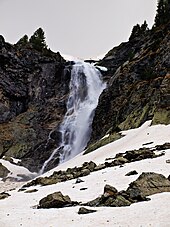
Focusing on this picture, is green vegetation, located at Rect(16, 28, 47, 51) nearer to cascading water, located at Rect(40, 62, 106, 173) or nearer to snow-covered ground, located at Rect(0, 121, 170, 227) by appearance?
cascading water, located at Rect(40, 62, 106, 173)

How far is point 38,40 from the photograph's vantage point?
285 feet

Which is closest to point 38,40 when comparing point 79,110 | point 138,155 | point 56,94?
point 56,94

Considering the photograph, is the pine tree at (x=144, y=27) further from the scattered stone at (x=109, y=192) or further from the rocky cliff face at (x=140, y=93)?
the scattered stone at (x=109, y=192)

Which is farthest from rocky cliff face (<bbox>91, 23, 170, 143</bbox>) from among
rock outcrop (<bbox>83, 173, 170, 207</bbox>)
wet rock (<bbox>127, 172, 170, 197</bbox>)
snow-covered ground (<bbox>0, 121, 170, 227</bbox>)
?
rock outcrop (<bbox>83, 173, 170, 207</bbox>)

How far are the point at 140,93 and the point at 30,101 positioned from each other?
28.1 meters

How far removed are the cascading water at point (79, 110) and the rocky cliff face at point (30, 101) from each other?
Result: 1.78 m

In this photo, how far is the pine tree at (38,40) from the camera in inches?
3315

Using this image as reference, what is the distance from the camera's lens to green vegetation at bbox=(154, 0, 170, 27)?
69881 millimetres

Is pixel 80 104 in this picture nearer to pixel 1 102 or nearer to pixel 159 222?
pixel 1 102

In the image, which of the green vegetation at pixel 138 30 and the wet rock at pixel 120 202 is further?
the green vegetation at pixel 138 30

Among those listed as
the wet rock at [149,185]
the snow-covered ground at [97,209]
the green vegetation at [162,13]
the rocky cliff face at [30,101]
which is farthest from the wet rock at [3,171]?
the green vegetation at [162,13]

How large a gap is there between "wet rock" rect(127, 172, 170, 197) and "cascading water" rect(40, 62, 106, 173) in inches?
1545

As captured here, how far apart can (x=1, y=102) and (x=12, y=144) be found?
411 inches

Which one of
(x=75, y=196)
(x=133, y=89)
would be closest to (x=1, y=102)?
(x=133, y=89)
